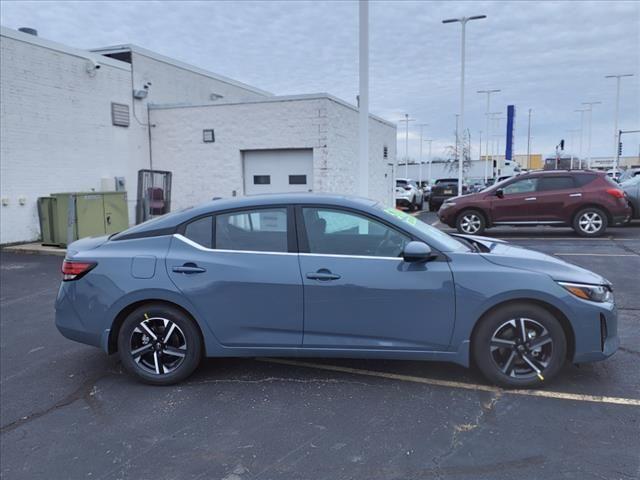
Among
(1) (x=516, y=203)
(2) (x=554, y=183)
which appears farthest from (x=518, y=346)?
(2) (x=554, y=183)

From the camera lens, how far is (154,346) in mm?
4230

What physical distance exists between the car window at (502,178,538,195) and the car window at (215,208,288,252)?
436 inches

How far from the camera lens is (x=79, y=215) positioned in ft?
36.4

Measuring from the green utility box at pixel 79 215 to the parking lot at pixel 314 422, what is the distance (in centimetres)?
654

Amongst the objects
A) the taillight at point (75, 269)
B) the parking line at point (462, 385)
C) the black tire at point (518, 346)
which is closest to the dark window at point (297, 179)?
the parking line at point (462, 385)

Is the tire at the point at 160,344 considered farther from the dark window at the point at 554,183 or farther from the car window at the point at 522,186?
the dark window at the point at 554,183

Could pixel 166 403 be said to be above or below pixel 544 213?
below

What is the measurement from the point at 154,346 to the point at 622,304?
5548 mm

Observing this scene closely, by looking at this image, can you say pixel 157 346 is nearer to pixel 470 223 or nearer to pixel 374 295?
pixel 374 295

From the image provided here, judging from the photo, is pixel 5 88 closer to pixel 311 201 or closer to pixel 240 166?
pixel 240 166

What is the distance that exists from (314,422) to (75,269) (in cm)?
233

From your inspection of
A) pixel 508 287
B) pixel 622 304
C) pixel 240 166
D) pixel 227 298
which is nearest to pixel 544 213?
pixel 622 304

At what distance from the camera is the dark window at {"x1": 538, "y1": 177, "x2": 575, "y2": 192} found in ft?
43.9

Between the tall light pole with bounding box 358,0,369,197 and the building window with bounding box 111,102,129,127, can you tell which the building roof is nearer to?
the building window with bounding box 111,102,129,127
